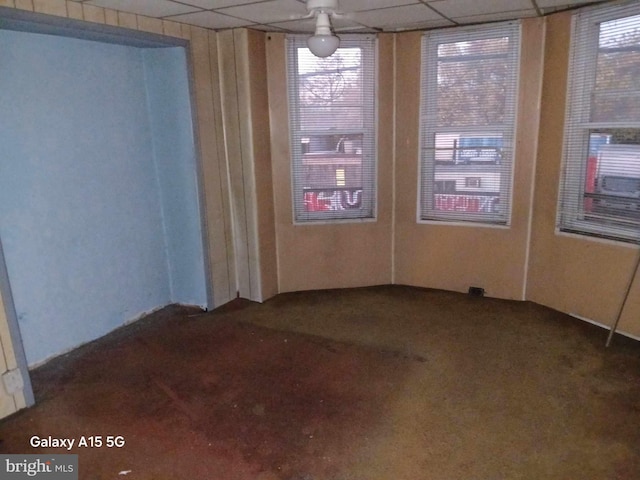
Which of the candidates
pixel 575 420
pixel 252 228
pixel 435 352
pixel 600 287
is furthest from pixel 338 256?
pixel 575 420

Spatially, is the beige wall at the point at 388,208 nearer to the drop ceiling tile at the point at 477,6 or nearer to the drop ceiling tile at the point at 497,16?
the drop ceiling tile at the point at 497,16

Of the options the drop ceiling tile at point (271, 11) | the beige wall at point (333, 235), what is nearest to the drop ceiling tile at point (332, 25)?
the drop ceiling tile at point (271, 11)

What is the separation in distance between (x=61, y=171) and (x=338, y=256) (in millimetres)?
2333

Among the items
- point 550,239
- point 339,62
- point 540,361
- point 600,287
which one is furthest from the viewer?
point 339,62

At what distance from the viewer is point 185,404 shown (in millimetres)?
2666

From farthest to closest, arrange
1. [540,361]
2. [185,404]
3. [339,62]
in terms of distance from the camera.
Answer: [339,62] → [540,361] → [185,404]

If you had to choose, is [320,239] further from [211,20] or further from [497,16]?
[497,16]

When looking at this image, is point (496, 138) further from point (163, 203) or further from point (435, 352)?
point (163, 203)

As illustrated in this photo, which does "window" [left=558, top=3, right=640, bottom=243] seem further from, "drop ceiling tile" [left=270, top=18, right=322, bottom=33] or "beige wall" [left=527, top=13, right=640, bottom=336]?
"drop ceiling tile" [left=270, top=18, right=322, bottom=33]

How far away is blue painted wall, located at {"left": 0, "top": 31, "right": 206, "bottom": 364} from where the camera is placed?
9.64 feet

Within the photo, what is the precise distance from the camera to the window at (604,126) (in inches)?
124

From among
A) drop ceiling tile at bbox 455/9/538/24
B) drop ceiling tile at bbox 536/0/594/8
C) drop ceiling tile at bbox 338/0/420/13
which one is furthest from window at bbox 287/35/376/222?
drop ceiling tile at bbox 536/0/594/8

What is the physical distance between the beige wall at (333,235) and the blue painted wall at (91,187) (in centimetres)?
76

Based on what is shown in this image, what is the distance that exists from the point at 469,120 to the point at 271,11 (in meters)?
1.82
